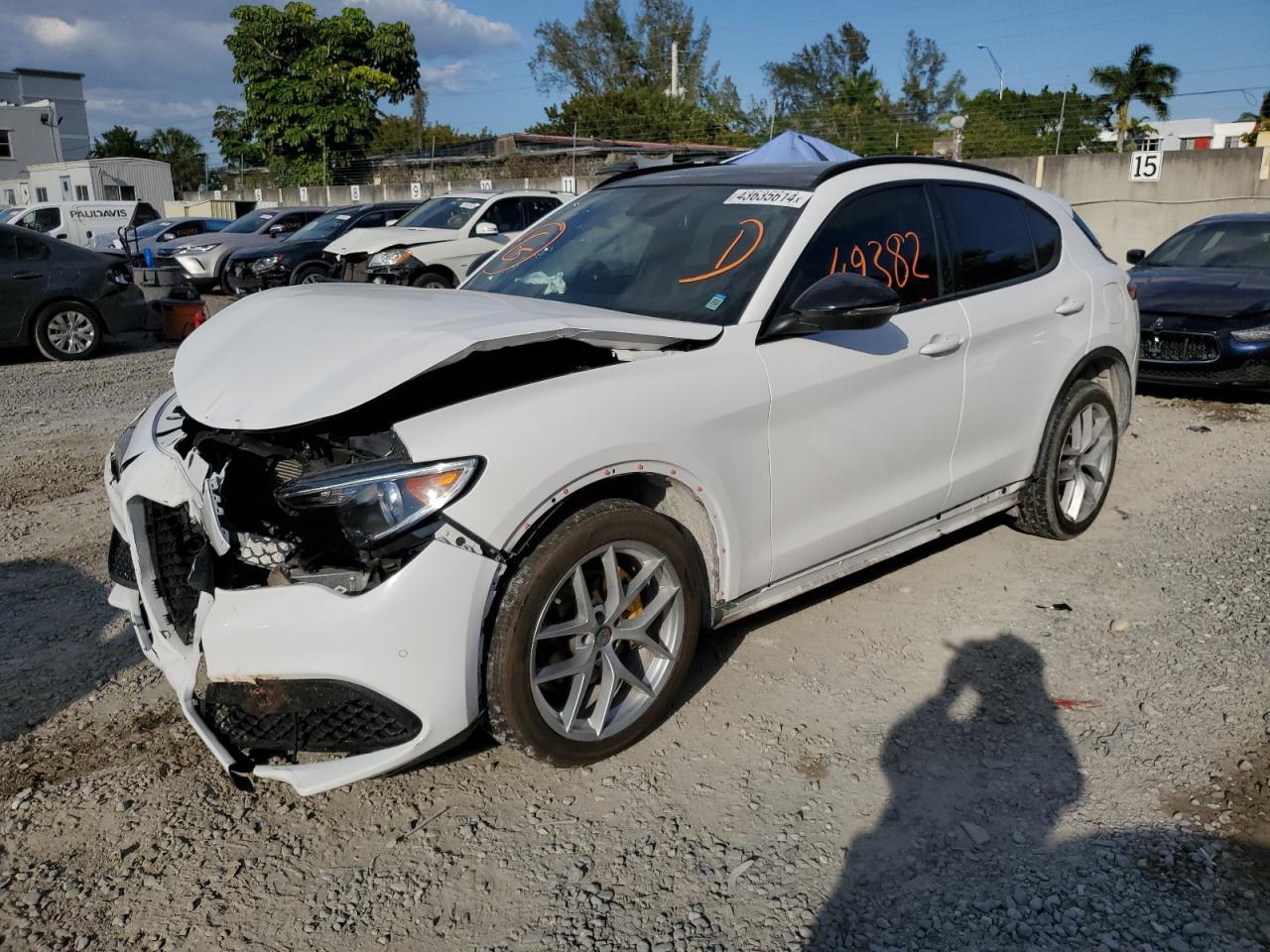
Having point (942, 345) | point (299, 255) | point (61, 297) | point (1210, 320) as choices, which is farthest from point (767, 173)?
point (299, 255)

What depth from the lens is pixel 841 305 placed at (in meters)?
3.37

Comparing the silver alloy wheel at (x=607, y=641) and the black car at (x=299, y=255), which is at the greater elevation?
the black car at (x=299, y=255)

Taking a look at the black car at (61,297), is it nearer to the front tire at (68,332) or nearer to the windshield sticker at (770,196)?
the front tire at (68,332)

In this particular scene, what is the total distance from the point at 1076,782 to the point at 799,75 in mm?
62707

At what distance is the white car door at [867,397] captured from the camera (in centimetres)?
357

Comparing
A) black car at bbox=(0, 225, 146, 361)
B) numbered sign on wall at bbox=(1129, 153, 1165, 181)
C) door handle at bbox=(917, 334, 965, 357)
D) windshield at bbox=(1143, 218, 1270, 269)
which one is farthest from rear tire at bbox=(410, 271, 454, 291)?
numbered sign on wall at bbox=(1129, 153, 1165, 181)

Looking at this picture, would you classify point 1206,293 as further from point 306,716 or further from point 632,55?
point 632,55

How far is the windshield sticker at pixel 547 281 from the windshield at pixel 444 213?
950 centimetres

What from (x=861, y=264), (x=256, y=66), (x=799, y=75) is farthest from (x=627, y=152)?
(x=799, y=75)

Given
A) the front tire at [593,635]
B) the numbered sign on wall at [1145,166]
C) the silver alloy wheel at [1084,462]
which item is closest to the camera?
the front tire at [593,635]

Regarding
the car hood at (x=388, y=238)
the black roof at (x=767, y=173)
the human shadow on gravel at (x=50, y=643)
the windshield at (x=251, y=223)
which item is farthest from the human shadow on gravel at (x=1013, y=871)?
the windshield at (x=251, y=223)

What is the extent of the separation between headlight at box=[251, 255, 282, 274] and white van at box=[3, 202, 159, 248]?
33.7 feet

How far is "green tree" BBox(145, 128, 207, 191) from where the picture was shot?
73875 mm

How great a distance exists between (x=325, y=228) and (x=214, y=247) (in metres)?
2.84
